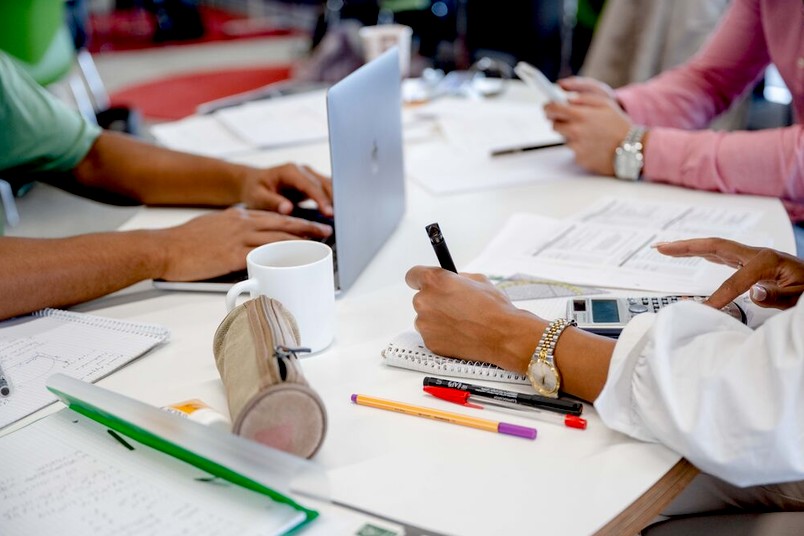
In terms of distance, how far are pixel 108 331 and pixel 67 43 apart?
285cm

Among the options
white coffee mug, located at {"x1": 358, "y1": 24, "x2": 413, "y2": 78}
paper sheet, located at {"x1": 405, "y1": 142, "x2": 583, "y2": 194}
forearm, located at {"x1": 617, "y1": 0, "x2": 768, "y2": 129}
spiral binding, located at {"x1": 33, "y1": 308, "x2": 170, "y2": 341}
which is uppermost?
white coffee mug, located at {"x1": 358, "y1": 24, "x2": 413, "y2": 78}

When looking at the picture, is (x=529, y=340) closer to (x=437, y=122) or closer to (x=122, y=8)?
(x=437, y=122)

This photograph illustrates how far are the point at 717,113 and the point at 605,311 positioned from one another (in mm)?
1091

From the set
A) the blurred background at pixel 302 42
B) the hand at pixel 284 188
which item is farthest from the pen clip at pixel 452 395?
the blurred background at pixel 302 42

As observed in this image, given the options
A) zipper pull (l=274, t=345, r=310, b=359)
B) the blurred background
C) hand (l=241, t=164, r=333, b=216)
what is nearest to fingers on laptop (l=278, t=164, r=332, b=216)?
hand (l=241, t=164, r=333, b=216)

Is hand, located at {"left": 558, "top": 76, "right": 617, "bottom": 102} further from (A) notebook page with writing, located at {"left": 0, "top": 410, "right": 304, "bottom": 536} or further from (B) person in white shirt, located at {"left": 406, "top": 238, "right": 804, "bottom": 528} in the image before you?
(A) notebook page with writing, located at {"left": 0, "top": 410, "right": 304, "bottom": 536}

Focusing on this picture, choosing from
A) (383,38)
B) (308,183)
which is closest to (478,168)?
(308,183)

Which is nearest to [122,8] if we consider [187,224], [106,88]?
[106,88]

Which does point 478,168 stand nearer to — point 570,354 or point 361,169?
point 361,169

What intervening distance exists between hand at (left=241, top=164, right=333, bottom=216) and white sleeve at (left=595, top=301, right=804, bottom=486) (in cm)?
66

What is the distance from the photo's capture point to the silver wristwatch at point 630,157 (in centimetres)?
147

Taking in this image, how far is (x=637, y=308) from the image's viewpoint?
37.3 inches

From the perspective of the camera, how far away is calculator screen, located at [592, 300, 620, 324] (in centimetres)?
93

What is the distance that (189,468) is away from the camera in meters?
0.72
